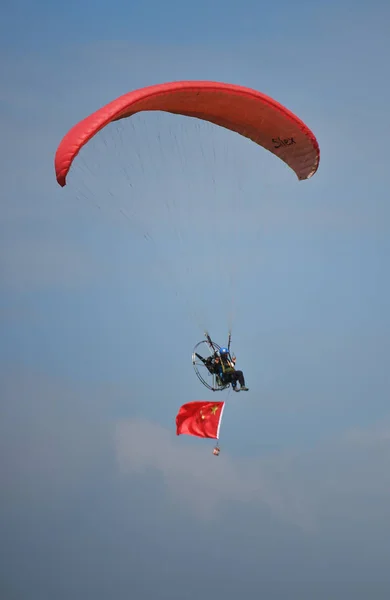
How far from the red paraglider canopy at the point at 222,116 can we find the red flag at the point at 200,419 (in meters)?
7.69

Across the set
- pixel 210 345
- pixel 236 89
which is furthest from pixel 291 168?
pixel 210 345

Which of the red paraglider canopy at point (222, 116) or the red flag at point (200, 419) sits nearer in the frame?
the red paraglider canopy at point (222, 116)

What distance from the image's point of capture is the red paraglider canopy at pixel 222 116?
32.3m

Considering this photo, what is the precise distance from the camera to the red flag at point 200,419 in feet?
119

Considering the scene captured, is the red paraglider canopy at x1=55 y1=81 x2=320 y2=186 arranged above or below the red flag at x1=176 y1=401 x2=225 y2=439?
above

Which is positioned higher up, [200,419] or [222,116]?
[222,116]

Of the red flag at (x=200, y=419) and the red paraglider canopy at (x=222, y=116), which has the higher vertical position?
the red paraglider canopy at (x=222, y=116)

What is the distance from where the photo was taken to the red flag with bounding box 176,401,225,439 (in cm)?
3641

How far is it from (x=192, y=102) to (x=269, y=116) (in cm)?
243

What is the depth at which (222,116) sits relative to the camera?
120ft

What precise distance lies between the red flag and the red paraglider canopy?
25.2ft

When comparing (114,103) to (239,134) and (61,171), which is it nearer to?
(61,171)

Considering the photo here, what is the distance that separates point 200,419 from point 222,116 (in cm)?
898

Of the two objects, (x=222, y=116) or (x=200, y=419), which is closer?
(x=222, y=116)
